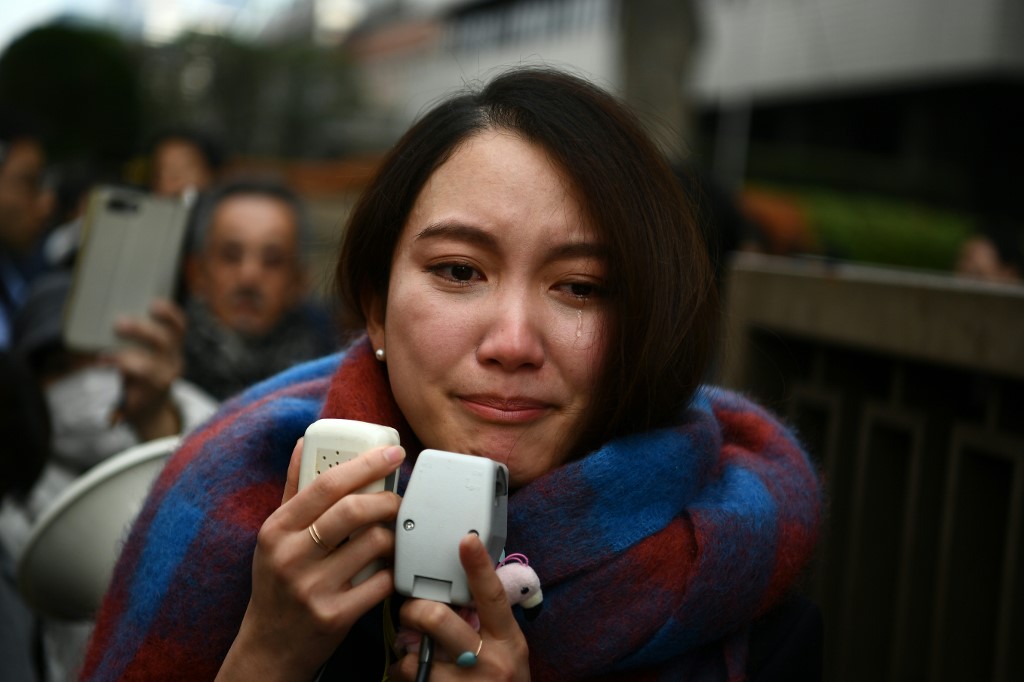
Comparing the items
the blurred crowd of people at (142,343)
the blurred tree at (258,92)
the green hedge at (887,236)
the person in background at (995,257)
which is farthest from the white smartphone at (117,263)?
the blurred tree at (258,92)

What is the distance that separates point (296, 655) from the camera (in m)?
1.51

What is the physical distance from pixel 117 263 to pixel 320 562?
2.10m

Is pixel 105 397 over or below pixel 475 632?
below

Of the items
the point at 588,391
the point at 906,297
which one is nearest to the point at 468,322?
the point at 588,391

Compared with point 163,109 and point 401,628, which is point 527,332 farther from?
point 163,109

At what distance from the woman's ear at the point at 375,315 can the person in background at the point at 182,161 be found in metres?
4.36

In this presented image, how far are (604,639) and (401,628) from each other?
303mm

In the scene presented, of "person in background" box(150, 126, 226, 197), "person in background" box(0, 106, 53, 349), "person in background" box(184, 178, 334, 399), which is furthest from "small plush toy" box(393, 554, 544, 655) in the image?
"person in background" box(0, 106, 53, 349)

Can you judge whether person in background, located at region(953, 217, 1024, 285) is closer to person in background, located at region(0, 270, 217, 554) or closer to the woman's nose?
person in background, located at region(0, 270, 217, 554)

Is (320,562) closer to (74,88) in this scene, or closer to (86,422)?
(86,422)

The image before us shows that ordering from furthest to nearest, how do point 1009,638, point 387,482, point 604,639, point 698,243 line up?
point 1009,638 < point 698,243 < point 604,639 < point 387,482

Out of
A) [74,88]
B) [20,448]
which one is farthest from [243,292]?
[74,88]

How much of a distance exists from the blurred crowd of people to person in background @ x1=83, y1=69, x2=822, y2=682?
67cm

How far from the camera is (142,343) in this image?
319 cm
